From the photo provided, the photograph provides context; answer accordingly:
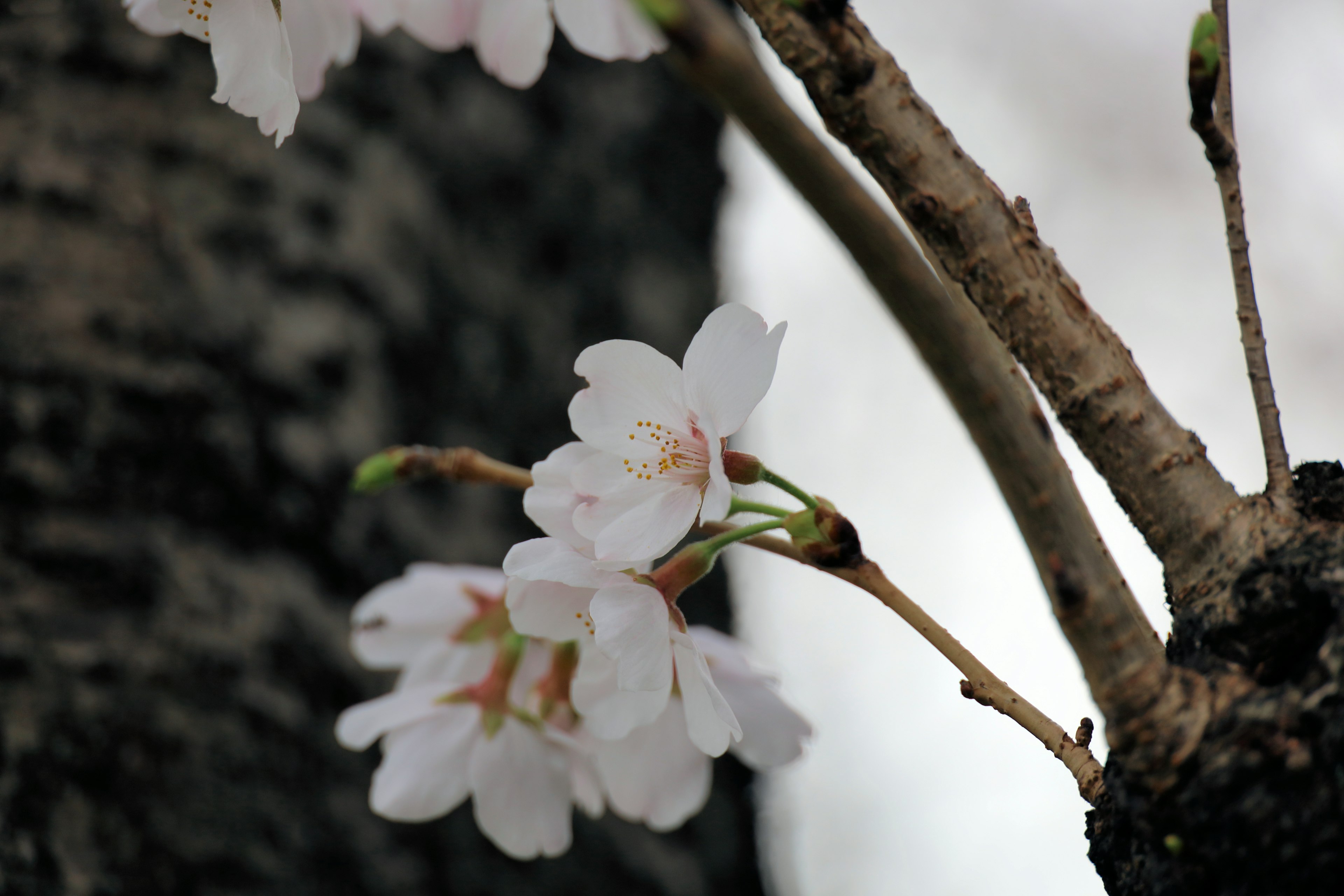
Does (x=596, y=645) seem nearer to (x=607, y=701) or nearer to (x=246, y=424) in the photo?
(x=607, y=701)

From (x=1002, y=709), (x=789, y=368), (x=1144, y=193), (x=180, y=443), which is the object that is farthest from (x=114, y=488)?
(x=1144, y=193)

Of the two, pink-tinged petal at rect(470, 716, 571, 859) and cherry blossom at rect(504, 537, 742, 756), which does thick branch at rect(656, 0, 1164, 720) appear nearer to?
cherry blossom at rect(504, 537, 742, 756)

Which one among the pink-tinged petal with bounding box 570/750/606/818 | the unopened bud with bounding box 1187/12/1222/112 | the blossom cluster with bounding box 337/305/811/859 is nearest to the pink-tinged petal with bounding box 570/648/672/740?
the blossom cluster with bounding box 337/305/811/859

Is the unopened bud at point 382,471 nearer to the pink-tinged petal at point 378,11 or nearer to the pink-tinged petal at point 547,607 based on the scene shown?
the pink-tinged petal at point 547,607

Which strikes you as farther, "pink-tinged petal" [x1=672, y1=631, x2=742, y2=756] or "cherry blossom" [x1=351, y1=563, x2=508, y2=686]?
"cherry blossom" [x1=351, y1=563, x2=508, y2=686]

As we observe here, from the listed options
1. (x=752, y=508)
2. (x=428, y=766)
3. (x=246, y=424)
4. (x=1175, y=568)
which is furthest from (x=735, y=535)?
(x=246, y=424)

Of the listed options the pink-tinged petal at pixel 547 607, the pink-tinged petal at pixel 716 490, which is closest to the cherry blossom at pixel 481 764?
the pink-tinged petal at pixel 547 607

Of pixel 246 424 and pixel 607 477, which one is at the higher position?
pixel 607 477
